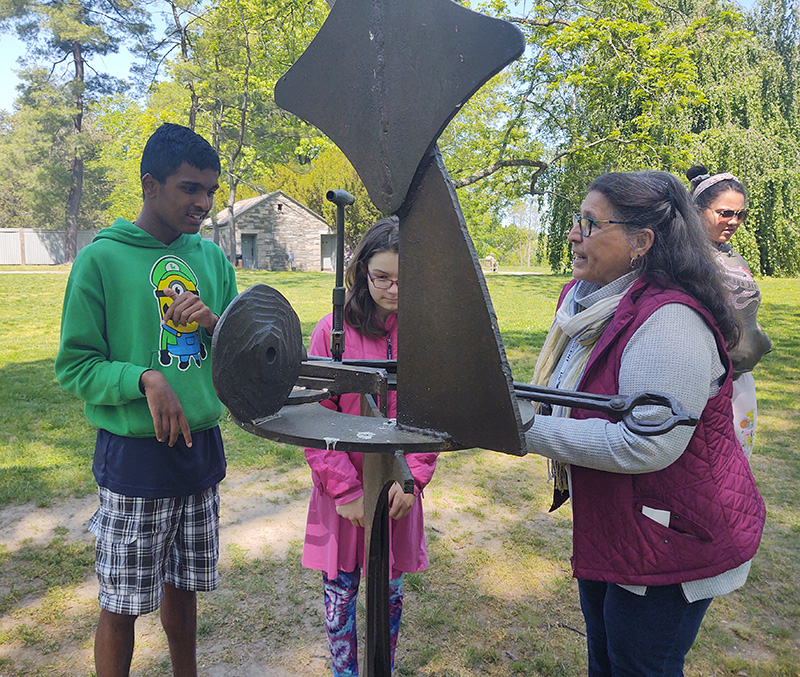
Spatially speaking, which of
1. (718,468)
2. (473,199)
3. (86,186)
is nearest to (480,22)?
(718,468)

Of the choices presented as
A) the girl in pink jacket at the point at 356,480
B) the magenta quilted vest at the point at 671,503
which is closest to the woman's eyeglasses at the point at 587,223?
the magenta quilted vest at the point at 671,503

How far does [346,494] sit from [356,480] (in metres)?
0.05

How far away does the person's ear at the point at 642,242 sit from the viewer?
1512mm

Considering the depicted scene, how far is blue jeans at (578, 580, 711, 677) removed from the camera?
1466 mm

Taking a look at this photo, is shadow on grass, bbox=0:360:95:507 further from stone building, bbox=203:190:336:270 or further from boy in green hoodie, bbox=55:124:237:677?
stone building, bbox=203:190:336:270

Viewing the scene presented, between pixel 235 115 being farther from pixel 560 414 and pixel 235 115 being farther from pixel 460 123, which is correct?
pixel 560 414

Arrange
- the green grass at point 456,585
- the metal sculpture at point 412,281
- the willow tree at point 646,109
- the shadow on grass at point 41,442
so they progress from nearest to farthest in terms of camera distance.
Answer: the metal sculpture at point 412,281
the green grass at point 456,585
the shadow on grass at point 41,442
the willow tree at point 646,109

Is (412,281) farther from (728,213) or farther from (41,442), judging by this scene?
(41,442)

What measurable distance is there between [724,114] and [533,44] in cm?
532

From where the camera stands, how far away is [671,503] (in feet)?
4.63

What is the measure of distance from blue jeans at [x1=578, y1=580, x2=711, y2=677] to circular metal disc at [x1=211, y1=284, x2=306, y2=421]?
998 mm

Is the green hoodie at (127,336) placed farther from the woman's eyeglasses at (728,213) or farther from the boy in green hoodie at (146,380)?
the woman's eyeglasses at (728,213)

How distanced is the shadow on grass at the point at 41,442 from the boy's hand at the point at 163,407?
8.63ft

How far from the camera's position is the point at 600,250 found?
155cm
